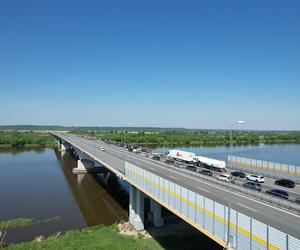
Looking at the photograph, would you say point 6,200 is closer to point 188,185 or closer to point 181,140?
point 188,185

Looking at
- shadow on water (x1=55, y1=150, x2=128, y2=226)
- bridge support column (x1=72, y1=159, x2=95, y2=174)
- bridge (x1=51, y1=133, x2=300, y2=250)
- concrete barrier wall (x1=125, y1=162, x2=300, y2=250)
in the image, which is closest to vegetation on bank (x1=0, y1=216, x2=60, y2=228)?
shadow on water (x1=55, y1=150, x2=128, y2=226)

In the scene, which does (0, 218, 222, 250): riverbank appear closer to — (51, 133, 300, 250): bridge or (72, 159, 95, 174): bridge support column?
(51, 133, 300, 250): bridge

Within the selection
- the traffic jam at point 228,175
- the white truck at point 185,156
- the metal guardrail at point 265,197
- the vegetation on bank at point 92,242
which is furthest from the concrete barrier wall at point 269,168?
the vegetation on bank at point 92,242

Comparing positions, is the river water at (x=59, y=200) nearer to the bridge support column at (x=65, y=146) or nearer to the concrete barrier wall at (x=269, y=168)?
the concrete barrier wall at (x=269, y=168)

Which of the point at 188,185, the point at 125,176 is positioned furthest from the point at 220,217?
the point at 125,176

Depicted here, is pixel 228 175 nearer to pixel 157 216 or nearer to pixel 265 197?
pixel 157 216
